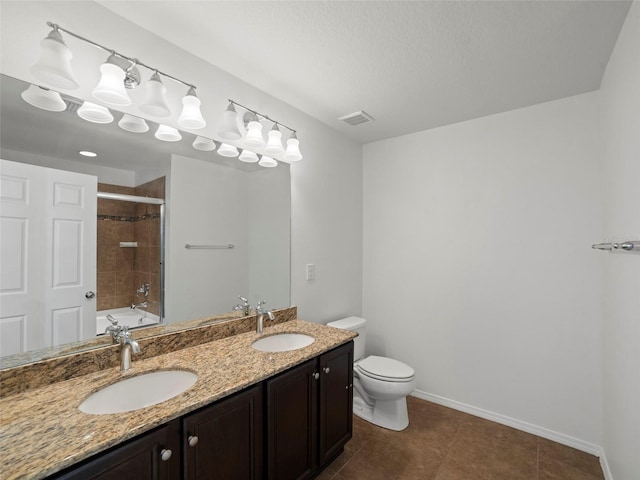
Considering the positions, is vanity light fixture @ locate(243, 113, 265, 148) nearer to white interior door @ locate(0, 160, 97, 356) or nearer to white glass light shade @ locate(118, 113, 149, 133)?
white glass light shade @ locate(118, 113, 149, 133)

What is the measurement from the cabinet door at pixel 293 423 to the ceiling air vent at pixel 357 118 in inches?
72.7

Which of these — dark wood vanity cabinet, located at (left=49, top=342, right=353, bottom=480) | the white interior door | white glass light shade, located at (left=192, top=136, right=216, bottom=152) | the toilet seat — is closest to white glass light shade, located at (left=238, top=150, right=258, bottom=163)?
white glass light shade, located at (left=192, top=136, right=216, bottom=152)

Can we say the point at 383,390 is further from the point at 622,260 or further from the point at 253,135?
the point at 253,135

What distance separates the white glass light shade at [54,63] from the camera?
1085 millimetres

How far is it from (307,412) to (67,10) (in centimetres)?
211

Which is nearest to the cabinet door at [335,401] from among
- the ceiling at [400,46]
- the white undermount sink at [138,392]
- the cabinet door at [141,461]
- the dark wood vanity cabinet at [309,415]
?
the dark wood vanity cabinet at [309,415]

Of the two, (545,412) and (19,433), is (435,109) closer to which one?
(545,412)

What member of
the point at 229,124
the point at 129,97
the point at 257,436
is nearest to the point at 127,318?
the point at 257,436

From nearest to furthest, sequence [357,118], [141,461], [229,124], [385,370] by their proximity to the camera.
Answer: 1. [141,461]
2. [229,124]
3. [385,370]
4. [357,118]

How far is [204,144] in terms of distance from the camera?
5.68 ft

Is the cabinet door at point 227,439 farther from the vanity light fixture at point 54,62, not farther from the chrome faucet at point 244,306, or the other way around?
the vanity light fixture at point 54,62

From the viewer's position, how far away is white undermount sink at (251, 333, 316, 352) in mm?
1800

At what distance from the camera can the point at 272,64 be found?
1.73 metres

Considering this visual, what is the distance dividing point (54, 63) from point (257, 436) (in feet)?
5.54
